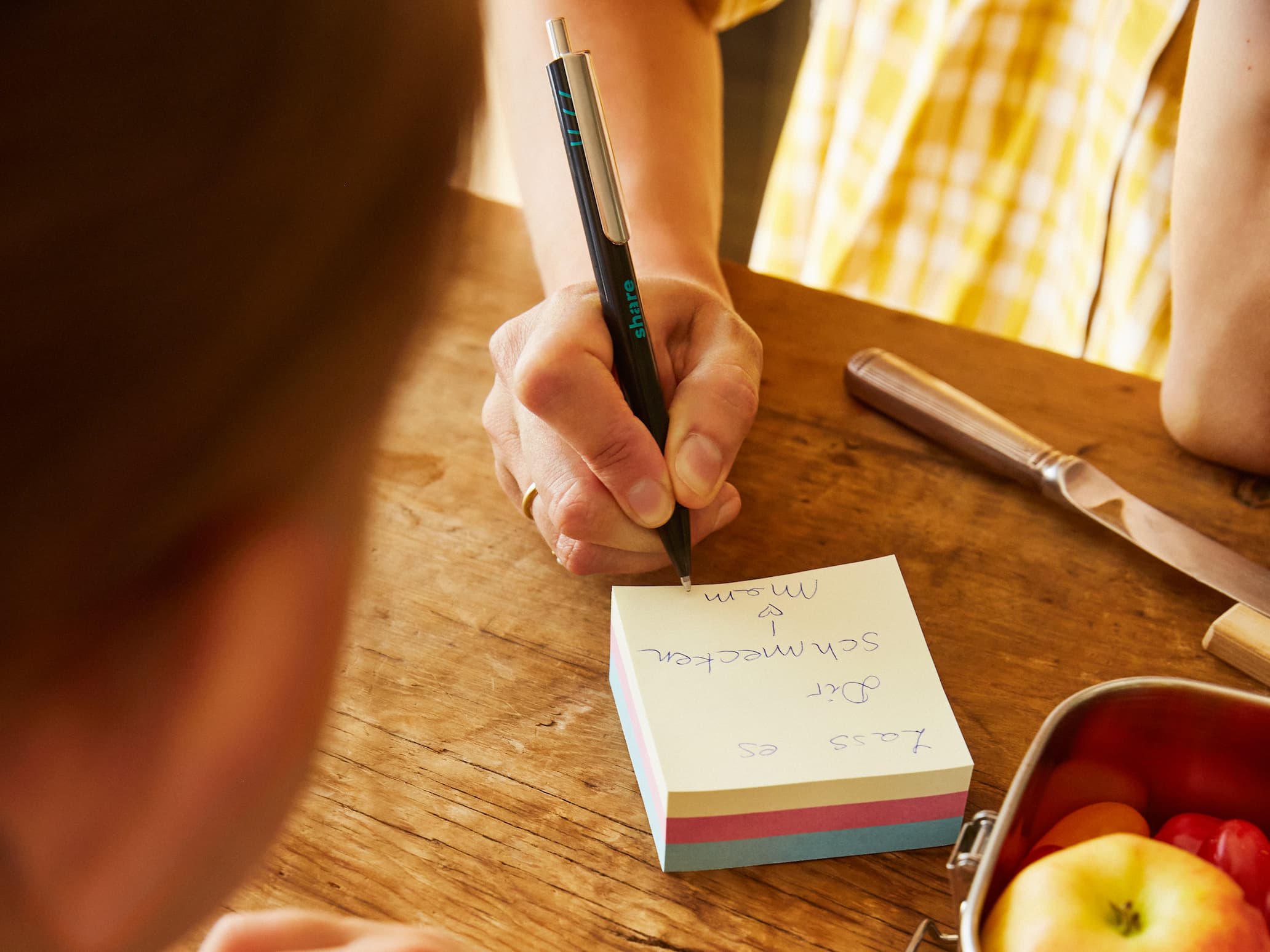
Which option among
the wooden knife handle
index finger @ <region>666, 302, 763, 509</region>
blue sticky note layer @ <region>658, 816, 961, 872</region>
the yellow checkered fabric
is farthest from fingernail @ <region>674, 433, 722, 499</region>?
the yellow checkered fabric

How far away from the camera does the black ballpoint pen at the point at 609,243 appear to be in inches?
22.9

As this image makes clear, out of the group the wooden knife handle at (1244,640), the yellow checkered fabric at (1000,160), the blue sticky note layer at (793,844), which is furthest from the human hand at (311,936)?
the yellow checkered fabric at (1000,160)

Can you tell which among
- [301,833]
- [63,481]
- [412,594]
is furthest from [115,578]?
[412,594]

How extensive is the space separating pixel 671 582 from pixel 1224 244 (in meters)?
0.58

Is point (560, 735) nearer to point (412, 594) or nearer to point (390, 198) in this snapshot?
point (412, 594)

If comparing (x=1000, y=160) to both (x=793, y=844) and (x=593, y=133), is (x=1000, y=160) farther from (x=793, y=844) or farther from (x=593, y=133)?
(x=793, y=844)

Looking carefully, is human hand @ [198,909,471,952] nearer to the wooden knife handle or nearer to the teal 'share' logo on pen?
the teal 'share' logo on pen

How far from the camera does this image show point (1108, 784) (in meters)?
0.47

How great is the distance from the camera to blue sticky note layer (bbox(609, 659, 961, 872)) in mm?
515

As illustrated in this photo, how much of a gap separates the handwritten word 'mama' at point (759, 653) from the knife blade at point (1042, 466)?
23cm

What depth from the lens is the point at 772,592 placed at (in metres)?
0.64

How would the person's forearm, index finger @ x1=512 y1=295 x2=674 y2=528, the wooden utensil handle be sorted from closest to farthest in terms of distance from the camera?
1. index finger @ x1=512 y1=295 x2=674 y2=528
2. the wooden utensil handle
3. the person's forearm

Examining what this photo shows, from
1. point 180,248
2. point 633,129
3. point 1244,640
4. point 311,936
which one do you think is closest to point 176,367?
point 180,248

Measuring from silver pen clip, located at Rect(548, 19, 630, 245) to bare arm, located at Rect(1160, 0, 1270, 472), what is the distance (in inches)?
19.5
